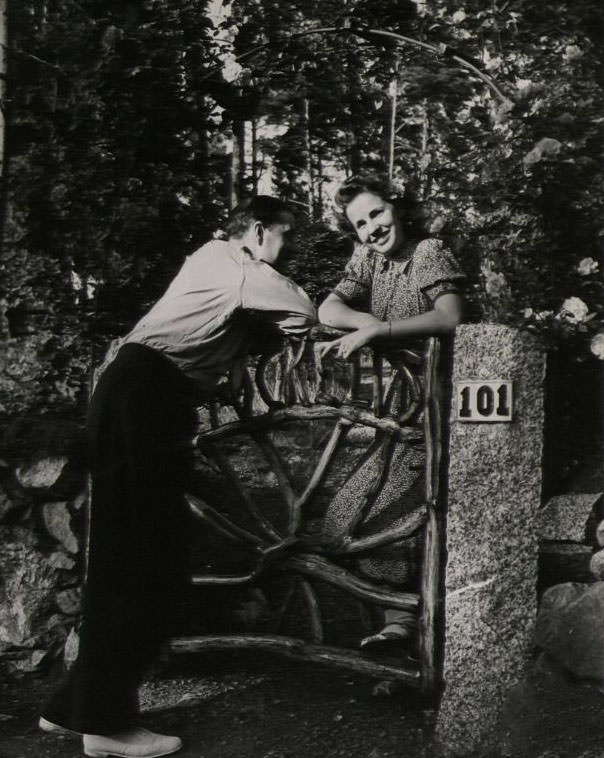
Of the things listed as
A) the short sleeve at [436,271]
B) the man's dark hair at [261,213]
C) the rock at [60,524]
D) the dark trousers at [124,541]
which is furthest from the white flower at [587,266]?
the rock at [60,524]

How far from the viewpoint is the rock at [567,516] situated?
263 centimetres

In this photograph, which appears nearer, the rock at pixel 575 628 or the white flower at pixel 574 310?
the rock at pixel 575 628

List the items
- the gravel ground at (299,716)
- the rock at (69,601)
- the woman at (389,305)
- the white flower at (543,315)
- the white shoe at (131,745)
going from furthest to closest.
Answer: the rock at (69,601) < the white flower at (543,315) < the woman at (389,305) < the white shoe at (131,745) < the gravel ground at (299,716)

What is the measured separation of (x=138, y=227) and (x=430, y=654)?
1.84m

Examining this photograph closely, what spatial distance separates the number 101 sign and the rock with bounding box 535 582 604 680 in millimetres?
604

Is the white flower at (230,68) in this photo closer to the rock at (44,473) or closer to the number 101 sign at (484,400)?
the number 101 sign at (484,400)

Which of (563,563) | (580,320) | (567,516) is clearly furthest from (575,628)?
(580,320)

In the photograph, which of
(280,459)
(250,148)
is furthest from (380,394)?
(250,148)

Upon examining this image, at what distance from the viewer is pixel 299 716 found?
259 centimetres

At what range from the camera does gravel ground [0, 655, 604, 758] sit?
2.40m

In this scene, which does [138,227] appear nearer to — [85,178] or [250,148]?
[85,178]

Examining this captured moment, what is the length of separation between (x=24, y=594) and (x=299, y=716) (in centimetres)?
116

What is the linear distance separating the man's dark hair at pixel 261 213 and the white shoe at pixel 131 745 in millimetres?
1674

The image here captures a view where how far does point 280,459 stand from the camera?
9.48 feet
